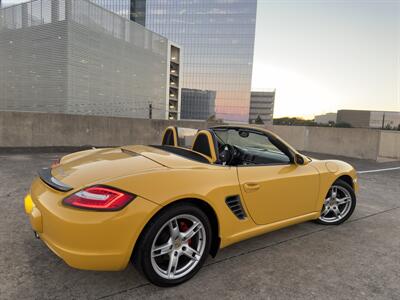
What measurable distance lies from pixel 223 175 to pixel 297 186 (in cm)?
106

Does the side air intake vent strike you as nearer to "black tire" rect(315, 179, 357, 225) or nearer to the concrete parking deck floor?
the concrete parking deck floor

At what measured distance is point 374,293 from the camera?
222cm

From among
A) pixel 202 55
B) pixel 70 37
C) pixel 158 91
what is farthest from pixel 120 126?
pixel 202 55

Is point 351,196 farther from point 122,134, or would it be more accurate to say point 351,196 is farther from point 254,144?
point 122,134

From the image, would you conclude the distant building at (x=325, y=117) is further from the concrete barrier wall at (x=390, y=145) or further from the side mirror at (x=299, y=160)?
the side mirror at (x=299, y=160)

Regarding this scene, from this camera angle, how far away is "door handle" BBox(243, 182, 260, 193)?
2.51 m

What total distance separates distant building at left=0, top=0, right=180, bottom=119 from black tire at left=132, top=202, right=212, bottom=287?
1566 inches

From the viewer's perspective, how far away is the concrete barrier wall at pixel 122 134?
8.50m

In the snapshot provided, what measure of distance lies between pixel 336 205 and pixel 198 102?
281 ft

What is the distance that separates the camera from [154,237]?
1.99 metres

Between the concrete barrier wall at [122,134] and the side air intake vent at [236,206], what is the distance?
27.7ft

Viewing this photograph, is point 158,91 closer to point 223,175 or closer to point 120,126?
point 120,126

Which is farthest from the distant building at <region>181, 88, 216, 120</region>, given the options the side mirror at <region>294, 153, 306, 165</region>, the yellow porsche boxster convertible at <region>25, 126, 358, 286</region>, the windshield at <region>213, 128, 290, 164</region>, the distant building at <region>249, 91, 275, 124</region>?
the yellow porsche boxster convertible at <region>25, 126, 358, 286</region>

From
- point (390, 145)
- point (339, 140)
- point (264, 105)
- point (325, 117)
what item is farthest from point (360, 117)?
point (339, 140)
